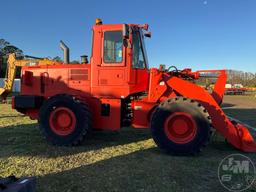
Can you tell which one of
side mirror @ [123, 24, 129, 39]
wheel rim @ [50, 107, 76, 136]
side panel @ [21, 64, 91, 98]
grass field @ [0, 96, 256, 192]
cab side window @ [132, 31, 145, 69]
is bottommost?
grass field @ [0, 96, 256, 192]

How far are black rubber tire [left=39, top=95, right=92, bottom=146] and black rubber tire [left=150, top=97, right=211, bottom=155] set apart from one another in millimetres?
1710

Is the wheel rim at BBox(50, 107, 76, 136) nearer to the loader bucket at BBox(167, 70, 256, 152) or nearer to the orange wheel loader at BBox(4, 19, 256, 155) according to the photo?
the orange wheel loader at BBox(4, 19, 256, 155)

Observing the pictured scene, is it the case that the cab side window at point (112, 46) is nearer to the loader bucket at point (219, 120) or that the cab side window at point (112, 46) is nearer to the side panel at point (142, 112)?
Answer: the side panel at point (142, 112)

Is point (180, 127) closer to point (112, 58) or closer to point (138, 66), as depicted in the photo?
point (138, 66)

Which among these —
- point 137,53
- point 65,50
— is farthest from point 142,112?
point 65,50

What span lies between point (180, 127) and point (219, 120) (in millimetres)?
924

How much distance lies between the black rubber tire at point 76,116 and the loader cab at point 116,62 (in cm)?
80

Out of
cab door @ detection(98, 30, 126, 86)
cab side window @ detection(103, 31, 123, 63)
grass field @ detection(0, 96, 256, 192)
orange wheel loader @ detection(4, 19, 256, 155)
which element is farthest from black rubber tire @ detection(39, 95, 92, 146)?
cab side window @ detection(103, 31, 123, 63)

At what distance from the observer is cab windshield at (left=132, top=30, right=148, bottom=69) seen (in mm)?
8507

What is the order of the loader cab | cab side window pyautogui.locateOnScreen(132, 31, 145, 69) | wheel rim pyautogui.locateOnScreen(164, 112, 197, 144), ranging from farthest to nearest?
cab side window pyautogui.locateOnScreen(132, 31, 145, 69) < the loader cab < wheel rim pyautogui.locateOnScreen(164, 112, 197, 144)

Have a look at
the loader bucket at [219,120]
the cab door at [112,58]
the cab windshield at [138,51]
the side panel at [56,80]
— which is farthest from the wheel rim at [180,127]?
the side panel at [56,80]

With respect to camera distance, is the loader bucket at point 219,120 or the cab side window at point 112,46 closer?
the loader bucket at point 219,120

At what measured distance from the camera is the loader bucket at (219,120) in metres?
7.50

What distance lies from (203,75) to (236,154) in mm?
2274
